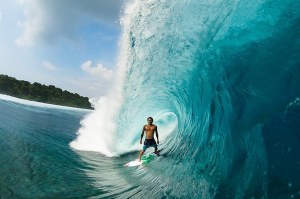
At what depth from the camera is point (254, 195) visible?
18.3 ft

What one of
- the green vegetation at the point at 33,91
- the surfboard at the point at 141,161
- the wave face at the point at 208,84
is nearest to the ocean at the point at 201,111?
the wave face at the point at 208,84

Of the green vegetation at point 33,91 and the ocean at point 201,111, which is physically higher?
the green vegetation at point 33,91

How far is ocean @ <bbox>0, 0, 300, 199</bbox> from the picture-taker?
6.07 metres

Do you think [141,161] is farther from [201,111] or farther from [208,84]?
[208,84]

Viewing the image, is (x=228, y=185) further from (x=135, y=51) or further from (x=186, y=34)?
(x=135, y=51)

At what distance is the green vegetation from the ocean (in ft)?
243

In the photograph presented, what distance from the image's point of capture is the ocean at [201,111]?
6070 millimetres

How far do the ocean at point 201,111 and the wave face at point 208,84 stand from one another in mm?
31

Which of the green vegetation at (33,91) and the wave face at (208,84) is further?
the green vegetation at (33,91)

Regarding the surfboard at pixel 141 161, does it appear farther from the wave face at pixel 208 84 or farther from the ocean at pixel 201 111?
the wave face at pixel 208 84

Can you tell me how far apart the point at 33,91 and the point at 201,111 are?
79674 mm

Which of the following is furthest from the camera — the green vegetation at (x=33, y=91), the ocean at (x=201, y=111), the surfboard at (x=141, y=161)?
the green vegetation at (x=33, y=91)

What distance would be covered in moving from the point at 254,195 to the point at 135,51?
893cm

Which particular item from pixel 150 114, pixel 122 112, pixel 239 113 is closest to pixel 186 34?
pixel 239 113
